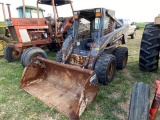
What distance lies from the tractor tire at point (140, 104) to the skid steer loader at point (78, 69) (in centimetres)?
94

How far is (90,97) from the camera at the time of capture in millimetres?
2617

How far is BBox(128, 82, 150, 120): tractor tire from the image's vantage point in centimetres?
144

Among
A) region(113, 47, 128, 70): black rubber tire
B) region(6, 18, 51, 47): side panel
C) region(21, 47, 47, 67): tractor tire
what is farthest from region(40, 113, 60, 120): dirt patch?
region(6, 18, 51, 47): side panel

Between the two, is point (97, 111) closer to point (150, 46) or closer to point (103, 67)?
point (103, 67)

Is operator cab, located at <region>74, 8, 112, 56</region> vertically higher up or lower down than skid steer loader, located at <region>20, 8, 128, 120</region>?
higher up

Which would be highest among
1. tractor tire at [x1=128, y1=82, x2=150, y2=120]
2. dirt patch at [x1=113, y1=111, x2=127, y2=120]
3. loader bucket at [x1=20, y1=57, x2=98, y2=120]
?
tractor tire at [x1=128, y1=82, x2=150, y2=120]

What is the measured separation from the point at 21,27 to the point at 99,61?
10.4ft

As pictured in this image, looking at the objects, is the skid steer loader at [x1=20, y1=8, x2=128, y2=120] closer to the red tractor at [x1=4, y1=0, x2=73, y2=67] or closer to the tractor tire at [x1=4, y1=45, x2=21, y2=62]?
the red tractor at [x1=4, y1=0, x2=73, y2=67]

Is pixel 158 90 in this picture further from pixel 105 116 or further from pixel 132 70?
pixel 132 70

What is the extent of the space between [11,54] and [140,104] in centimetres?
515

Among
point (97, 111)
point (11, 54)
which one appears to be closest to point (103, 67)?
point (97, 111)

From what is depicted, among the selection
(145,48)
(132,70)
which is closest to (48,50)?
(132,70)

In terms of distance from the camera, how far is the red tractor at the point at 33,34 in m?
4.71

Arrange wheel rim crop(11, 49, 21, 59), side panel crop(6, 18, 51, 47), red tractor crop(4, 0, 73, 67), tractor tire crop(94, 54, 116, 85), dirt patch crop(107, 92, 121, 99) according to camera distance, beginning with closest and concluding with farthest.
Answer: dirt patch crop(107, 92, 121, 99), tractor tire crop(94, 54, 116, 85), red tractor crop(4, 0, 73, 67), side panel crop(6, 18, 51, 47), wheel rim crop(11, 49, 21, 59)
